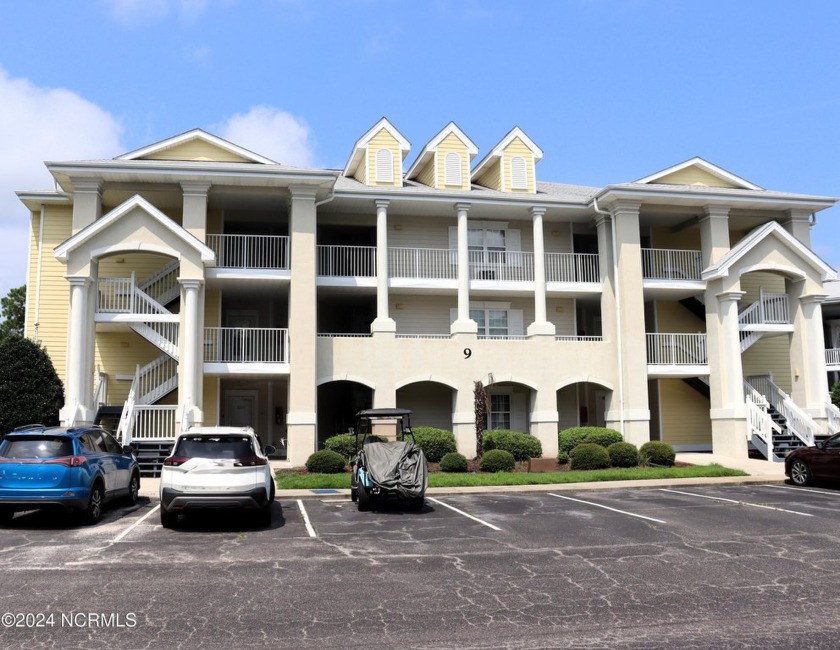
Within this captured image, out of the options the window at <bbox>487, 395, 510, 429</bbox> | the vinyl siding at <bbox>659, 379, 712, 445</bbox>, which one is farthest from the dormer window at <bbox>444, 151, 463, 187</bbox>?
the vinyl siding at <bbox>659, 379, 712, 445</bbox>

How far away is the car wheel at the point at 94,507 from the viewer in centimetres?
1282

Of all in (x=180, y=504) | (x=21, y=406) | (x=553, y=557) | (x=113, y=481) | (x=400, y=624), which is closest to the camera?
(x=400, y=624)

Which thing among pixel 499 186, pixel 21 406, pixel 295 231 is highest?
pixel 499 186

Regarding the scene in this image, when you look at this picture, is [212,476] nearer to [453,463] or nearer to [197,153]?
[453,463]

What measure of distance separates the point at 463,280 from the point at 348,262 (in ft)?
14.0

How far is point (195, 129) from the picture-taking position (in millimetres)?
25016

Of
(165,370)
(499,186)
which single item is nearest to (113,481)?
(165,370)

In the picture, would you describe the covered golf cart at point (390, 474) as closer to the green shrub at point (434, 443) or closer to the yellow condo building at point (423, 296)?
the green shrub at point (434, 443)

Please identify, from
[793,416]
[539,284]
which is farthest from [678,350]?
[539,284]

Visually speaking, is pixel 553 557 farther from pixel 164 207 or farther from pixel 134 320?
pixel 164 207

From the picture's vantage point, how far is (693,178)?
28484mm

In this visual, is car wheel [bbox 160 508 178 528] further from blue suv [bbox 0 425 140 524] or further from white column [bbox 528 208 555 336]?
white column [bbox 528 208 555 336]

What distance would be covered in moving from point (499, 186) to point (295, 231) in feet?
27.4

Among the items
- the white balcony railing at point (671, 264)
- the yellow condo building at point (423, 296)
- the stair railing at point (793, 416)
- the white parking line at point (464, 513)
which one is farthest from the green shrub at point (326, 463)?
the stair railing at point (793, 416)
